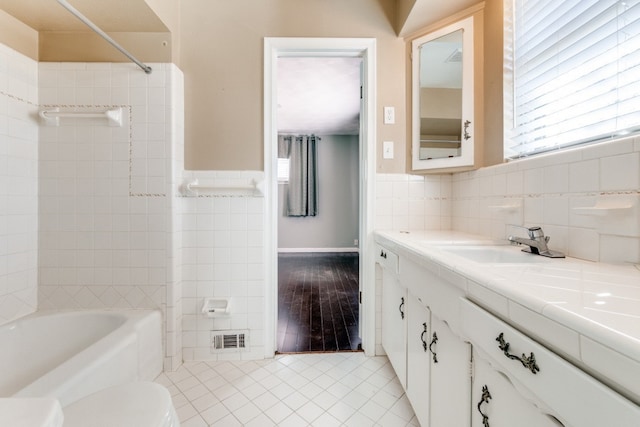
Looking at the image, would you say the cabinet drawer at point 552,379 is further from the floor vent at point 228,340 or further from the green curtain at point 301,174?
the green curtain at point 301,174

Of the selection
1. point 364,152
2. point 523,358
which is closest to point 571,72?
point 364,152

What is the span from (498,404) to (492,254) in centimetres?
68

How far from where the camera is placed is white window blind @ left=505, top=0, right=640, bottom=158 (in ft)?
2.85

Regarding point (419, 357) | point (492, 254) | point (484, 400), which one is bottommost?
point (419, 357)

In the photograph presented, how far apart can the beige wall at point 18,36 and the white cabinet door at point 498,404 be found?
8.72 feet

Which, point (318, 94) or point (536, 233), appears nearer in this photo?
point (536, 233)

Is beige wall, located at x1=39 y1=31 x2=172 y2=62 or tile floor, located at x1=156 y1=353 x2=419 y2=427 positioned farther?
beige wall, located at x1=39 y1=31 x2=172 y2=62

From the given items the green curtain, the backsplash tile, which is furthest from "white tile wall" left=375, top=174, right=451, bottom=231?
the green curtain

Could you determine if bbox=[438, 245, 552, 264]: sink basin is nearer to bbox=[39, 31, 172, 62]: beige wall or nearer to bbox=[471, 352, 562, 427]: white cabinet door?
bbox=[471, 352, 562, 427]: white cabinet door

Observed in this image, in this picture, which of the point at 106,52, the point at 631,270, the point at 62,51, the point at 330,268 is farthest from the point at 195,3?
the point at 330,268

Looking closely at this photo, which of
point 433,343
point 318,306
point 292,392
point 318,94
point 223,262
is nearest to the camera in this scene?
point 433,343

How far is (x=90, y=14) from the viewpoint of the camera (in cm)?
150

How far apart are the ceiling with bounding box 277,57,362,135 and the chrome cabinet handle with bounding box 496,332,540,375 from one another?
6.27 feet

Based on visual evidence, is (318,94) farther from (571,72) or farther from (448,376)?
(448,376)
